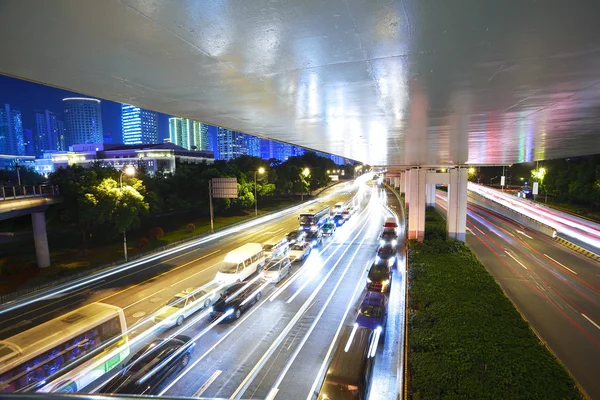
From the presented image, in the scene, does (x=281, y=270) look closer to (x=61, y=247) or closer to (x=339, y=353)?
(x=339, y=353)

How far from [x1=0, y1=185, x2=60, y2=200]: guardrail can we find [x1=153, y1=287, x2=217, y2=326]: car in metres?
14.5

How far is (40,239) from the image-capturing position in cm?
2158

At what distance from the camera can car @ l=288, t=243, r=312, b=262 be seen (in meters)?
20.9

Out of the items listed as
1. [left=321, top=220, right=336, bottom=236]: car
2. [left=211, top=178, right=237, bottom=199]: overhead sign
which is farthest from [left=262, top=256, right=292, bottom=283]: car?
[left=211, top=178, right=237, bottom=199]: overhead sign

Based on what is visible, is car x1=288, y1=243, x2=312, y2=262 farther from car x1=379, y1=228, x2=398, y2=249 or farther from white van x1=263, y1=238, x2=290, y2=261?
car x1=379, y1=228, x2=398, y2=249

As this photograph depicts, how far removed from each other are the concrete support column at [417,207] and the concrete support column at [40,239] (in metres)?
29.2

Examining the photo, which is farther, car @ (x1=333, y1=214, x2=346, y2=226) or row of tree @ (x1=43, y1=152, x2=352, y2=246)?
car @ (x1=333, y1=214, x2=346, y2=226)

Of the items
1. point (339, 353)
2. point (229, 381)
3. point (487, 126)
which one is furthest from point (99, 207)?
point (487, 126)

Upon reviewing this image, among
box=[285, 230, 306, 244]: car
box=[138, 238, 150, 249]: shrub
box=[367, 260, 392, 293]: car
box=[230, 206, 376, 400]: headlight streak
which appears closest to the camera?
box=[230, 206, 376, 400]: headlight streak

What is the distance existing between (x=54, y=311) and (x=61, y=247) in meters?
15.8

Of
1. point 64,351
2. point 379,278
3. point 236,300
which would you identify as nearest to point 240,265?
point 236,300

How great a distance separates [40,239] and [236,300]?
704 inches

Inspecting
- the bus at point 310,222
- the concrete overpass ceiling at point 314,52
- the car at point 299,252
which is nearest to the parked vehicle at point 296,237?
the bus at point 310,222

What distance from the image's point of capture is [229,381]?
30.4ft
